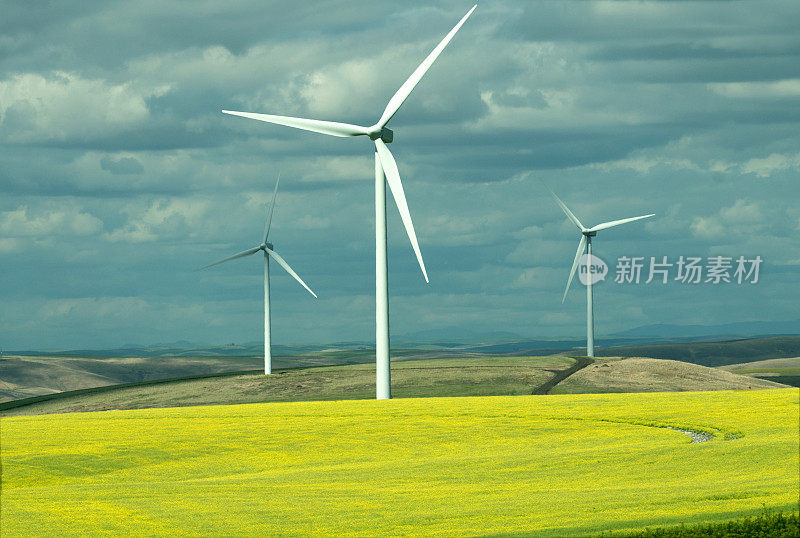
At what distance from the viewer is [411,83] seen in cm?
6975

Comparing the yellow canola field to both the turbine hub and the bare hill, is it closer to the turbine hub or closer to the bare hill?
the turbine hub

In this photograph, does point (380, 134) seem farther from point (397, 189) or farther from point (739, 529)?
point (739, 529)

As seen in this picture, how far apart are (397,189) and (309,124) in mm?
11166

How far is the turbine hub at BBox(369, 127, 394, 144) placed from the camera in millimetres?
71250

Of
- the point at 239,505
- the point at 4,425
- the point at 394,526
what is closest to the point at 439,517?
the point at 394,526

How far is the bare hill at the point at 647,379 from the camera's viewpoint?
101 metres

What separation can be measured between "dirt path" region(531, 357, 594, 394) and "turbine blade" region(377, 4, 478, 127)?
38444mm

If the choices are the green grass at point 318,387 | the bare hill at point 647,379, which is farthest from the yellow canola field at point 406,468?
the green grass at point 318,387

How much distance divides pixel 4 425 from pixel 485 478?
38.8 m

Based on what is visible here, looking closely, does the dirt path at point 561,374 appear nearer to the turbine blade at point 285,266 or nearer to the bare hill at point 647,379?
the bare hill at point 647,379

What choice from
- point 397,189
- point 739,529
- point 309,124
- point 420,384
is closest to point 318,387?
point 420,384

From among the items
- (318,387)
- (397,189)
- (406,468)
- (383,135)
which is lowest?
(318,387)

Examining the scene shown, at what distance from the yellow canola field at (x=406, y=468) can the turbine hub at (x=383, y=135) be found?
63.6ft

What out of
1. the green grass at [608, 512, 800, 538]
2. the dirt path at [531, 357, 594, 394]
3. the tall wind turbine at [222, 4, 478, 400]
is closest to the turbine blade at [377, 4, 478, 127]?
the tall wind turbine at [222, 4, 478, 400]
